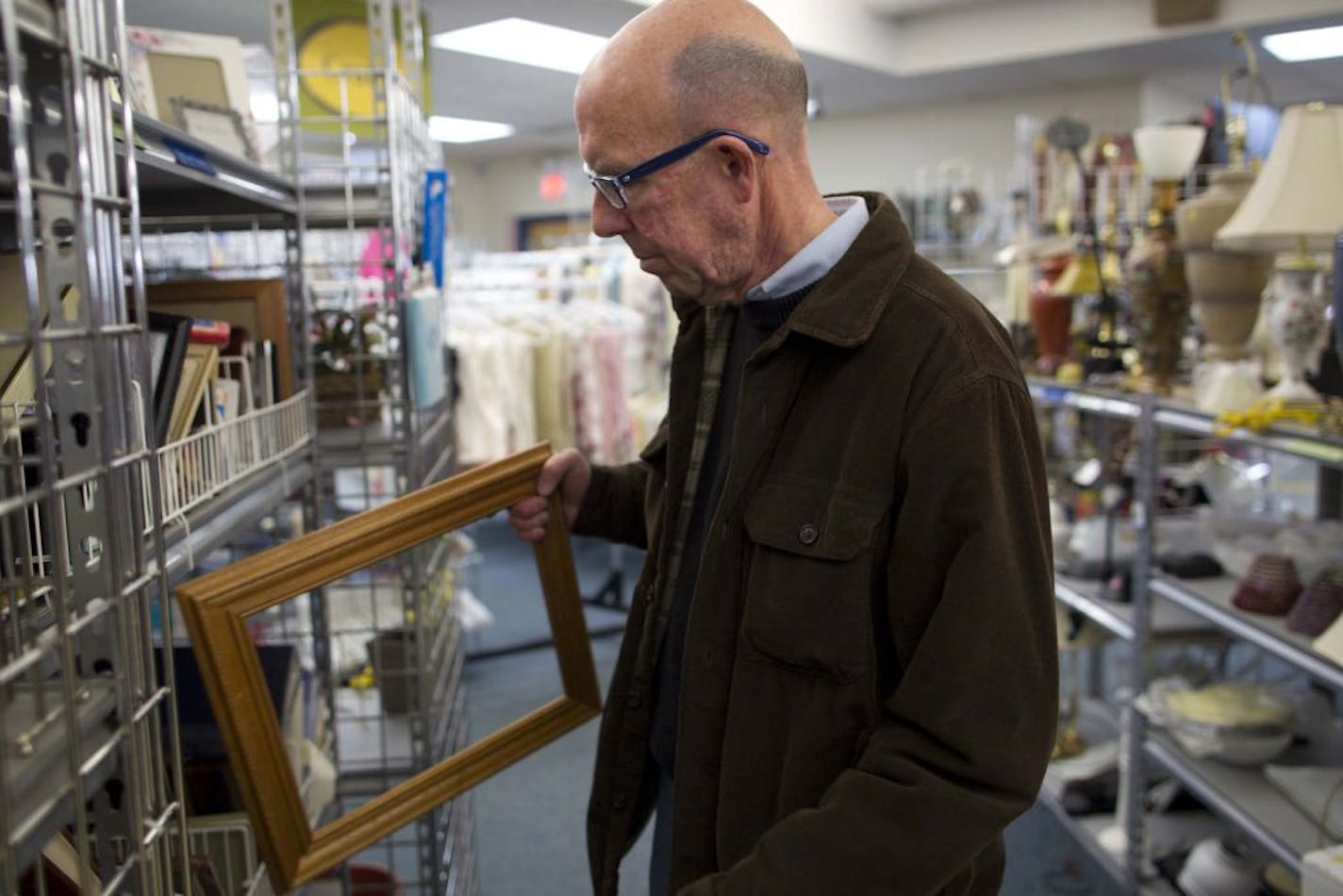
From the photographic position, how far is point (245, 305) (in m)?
1.77

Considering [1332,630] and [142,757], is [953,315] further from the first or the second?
[1332,630]

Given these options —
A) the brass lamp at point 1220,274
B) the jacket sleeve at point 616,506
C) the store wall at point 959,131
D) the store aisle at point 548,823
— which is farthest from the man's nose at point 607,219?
the store wall at point 959,131

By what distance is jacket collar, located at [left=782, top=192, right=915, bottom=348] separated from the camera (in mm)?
1177

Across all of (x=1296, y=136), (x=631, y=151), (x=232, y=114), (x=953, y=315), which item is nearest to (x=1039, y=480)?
(x=953, y=315)

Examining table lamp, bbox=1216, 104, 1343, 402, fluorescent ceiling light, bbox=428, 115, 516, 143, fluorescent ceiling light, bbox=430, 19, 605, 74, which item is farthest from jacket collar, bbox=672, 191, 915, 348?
fluorescent ceiling light, bbox=428, 115, 516, 143

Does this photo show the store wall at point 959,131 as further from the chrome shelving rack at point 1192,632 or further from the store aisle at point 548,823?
the chrome shelving rack at point 1192,632

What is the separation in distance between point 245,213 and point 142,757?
4.12 feet

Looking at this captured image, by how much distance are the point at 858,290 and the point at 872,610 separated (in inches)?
13.7

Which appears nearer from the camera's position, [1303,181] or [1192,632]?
[1303,181]

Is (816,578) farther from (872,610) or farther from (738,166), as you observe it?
(738,166)

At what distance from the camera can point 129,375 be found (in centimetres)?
85

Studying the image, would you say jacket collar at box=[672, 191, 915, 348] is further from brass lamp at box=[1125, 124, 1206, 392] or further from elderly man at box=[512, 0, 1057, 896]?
brass lamp at box=[1125, 124, 1206, 392]

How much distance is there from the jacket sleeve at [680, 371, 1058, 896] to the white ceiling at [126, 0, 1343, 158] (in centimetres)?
419

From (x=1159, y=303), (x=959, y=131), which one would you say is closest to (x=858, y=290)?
(x=1159, y=303)
